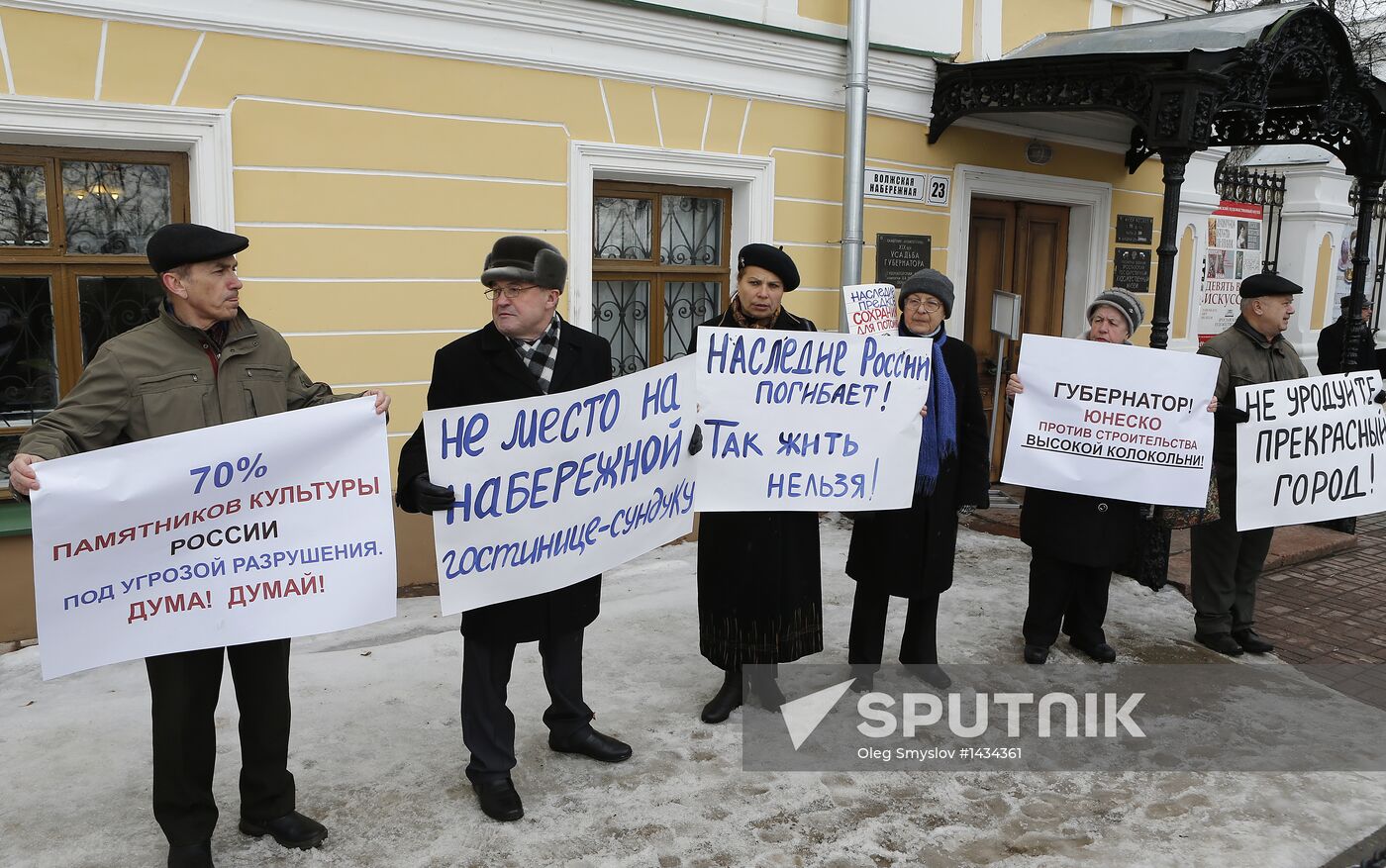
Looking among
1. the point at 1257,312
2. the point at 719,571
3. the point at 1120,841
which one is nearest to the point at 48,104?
the point at 719,571

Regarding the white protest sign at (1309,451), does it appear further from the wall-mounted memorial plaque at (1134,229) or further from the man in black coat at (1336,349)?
the man in black coat at (1336,349)

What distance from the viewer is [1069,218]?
907cm

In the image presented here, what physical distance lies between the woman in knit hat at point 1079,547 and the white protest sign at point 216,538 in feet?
9.71

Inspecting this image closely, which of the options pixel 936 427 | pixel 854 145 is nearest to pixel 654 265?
pixel 854 145

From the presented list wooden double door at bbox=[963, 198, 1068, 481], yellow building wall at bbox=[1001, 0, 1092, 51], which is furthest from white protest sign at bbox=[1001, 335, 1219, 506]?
yellow building wall at bbox=[1001, 0, 1092, 51]

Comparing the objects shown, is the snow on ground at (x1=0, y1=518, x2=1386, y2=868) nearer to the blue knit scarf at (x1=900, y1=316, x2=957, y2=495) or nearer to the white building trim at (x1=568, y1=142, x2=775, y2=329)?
the blue knit scarf at (x1=900, y1=316, x2=957, y2=495)

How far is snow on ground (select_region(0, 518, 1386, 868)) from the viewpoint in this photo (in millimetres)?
3254

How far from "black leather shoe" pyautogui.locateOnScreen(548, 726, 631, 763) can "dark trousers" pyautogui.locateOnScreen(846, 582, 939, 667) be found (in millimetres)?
1179

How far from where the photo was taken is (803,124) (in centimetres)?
690

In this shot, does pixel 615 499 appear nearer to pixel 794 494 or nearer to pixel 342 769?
pixel 794 494

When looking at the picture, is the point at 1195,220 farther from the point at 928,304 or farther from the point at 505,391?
the point at 505,391

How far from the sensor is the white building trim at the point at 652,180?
19.8ft

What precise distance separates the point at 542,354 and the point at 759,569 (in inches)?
47.7

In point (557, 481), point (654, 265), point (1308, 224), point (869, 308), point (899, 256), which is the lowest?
point (557, 481)
